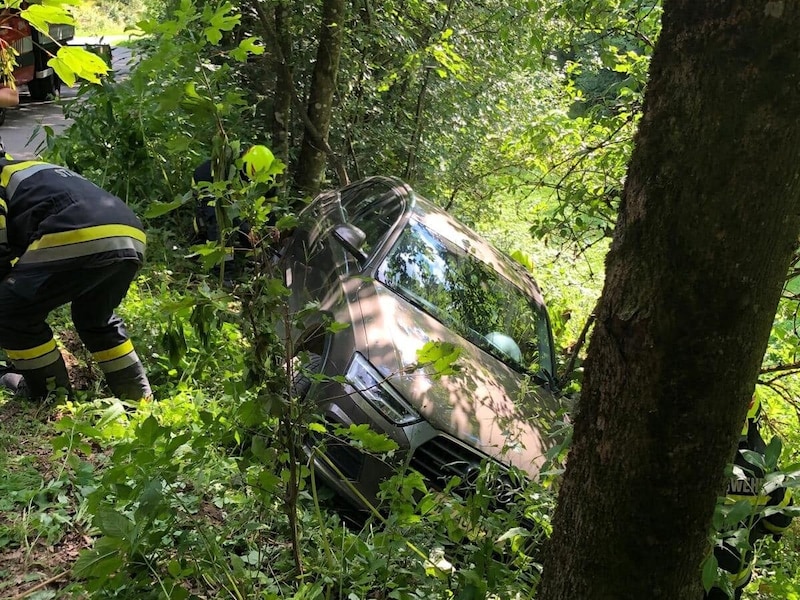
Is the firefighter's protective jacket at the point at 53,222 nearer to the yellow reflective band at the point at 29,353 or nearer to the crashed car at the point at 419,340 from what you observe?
the yellow reflective band at the point at 29,353

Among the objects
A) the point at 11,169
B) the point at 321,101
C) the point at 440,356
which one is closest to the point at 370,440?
the point at 440,356

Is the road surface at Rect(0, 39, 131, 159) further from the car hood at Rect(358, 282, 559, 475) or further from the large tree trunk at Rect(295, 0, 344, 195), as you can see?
the car hood at Rect(358, 282, 559, 475)

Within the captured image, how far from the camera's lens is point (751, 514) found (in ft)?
4.33

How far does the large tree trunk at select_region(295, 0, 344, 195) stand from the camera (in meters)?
6.54

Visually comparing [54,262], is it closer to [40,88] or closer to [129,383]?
[129,383]

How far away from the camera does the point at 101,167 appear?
549 cm

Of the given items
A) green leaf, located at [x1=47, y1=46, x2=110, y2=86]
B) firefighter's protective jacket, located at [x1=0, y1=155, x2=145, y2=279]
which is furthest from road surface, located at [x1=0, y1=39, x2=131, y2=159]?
green leaf, located at [x1=47, y1=46, x2=110, y2=86]

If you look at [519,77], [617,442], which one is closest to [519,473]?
Result: [617,442]

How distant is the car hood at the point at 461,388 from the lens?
9.45ft

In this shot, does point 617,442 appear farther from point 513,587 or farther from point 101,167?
point 101,167

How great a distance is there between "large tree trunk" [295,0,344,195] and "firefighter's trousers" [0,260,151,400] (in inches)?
156

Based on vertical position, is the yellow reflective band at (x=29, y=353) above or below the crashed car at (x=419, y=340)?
below

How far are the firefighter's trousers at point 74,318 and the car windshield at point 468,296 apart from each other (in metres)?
1.45

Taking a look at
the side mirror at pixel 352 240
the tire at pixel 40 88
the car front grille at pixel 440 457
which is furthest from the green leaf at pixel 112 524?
the tire at pixel 40 88
